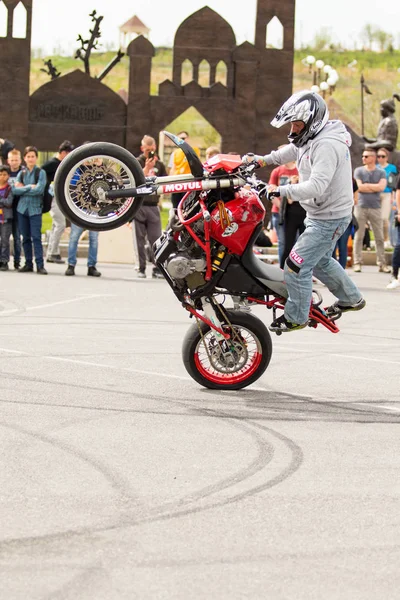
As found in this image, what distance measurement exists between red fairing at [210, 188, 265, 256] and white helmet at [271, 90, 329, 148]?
21.0 inches

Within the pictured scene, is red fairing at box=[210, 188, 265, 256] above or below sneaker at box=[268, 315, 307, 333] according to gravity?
above

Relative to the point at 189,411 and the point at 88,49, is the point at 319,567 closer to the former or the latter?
the point at 189,411

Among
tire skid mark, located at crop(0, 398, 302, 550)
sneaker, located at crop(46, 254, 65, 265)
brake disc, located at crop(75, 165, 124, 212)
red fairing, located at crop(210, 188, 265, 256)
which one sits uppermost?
brake disc, located at crop(75, 165, 124, 212)

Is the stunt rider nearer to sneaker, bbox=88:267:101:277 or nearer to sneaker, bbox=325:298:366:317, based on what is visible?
sneaker, bbox=325:298:366:317

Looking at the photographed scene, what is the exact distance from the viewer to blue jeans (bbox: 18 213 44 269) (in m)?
18.9

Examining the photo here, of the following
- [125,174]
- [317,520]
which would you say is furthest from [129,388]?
[317,520]

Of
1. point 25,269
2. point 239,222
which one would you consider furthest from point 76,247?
point 239,222

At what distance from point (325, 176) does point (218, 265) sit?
95cm

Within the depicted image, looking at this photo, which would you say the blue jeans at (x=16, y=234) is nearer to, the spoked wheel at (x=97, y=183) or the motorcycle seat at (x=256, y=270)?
the spoked wheel at (x=97, y=183)

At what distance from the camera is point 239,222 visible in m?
8.64

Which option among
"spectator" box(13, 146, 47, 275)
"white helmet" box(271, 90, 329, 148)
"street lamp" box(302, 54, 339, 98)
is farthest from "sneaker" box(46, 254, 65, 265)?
"street lamp" box(302, 54, 339, 98)

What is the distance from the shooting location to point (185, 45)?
3491 centimetres

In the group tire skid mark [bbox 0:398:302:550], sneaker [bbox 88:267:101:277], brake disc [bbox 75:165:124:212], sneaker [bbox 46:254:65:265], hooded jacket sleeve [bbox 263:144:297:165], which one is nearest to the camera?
A: tire skid mark [bbox 0:398:302:550]

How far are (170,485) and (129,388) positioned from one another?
2.78m
